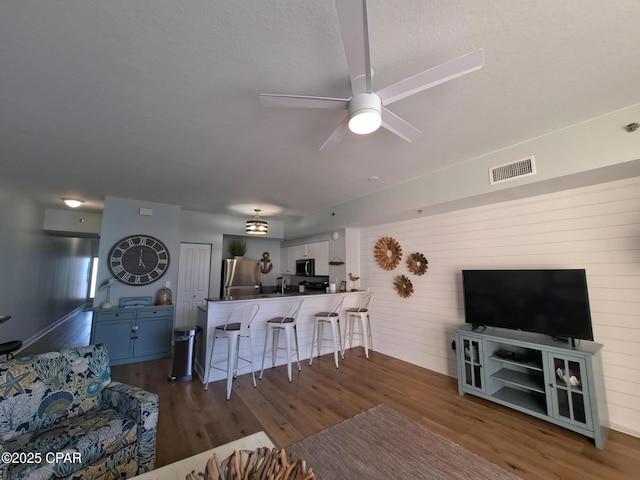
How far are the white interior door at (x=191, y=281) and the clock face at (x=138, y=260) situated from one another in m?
0.80

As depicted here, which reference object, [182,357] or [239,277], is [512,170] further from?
[239,277]

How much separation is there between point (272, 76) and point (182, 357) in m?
3.62

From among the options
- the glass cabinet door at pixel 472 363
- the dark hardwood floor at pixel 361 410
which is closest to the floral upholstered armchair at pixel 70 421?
the dark hardwood floor at pixel 361 410

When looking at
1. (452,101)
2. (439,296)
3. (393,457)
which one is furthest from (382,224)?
(393,457)

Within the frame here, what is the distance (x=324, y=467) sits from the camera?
6.63ft

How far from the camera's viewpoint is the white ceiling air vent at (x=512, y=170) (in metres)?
2.63

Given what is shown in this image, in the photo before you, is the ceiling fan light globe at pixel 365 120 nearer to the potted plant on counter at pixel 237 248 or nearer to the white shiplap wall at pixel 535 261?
the white shiplap wall at pixel 535 261

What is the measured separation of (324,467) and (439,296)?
9.02ft

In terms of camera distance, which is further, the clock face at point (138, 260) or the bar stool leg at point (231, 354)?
the clock face at point (138, 260)

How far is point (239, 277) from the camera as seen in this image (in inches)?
254

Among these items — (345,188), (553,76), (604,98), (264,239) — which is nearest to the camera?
(553,76)

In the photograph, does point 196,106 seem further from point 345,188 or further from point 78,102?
point 345,188

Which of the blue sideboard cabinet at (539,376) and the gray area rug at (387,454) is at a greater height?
the blue sideboard cabinet at (539,376)

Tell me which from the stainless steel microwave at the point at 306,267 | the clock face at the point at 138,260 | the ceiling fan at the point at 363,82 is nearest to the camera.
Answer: the ceiling fan at the point at 363,82
